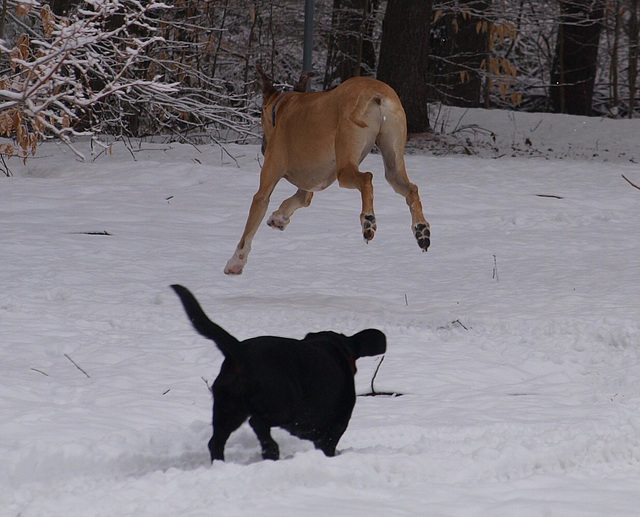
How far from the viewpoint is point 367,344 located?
439 centimetres

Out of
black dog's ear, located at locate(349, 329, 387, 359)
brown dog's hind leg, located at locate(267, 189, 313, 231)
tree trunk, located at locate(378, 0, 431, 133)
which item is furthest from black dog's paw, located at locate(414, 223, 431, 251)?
tree trunk, located at locate(378, 0, 431, 133)

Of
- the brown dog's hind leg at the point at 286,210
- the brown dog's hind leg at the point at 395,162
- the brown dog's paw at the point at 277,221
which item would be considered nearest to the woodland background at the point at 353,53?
the brown dog's hind leg at the point at 286,210

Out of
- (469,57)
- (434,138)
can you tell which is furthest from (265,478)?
(469,57)

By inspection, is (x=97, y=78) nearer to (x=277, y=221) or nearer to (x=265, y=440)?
(x=277, y=221)

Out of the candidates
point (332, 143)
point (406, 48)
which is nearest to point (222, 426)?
point (332, 143)

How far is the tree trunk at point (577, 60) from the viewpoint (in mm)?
21453

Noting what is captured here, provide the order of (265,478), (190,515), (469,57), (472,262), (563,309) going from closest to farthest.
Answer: (190,515), (265,478), (563,309), (472,262), (469,57)

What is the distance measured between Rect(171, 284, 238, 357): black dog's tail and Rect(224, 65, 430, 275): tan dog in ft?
9.14

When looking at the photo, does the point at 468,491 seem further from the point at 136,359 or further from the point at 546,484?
the point at 136,359

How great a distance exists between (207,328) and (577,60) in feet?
63.6

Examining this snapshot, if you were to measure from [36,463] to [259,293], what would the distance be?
13.7ft

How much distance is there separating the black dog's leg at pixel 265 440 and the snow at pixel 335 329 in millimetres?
120

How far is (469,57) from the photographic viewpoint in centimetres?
2078

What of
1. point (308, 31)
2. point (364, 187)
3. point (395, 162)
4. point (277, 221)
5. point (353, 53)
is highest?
point (308, 31)
